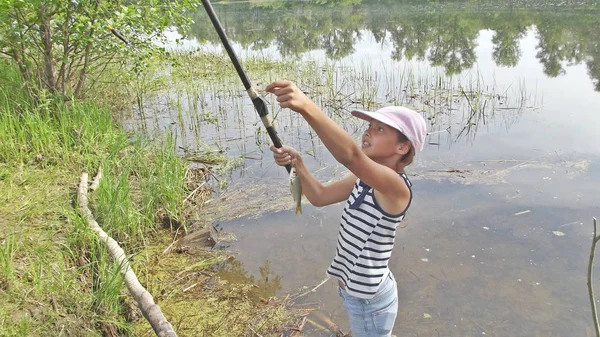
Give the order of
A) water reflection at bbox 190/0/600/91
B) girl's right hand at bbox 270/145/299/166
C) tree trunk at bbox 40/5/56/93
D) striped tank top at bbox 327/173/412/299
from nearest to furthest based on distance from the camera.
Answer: striped tank top at bbox 327/173/412/299, girl's right hand at bbox 270/145/299/166, tree trunk at bbox 40/5/56/93, water reflection at bbox 190/0/600/91

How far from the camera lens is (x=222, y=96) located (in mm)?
9375

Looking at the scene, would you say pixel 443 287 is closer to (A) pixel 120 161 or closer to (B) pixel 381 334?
(B) pixel 381 334

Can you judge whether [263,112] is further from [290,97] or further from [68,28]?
[68,28]

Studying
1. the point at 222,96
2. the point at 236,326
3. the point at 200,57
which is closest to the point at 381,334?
the point at 236,326

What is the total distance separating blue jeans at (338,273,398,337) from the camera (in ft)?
6.66

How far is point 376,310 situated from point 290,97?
1.09m

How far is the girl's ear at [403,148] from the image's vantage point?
1825mm

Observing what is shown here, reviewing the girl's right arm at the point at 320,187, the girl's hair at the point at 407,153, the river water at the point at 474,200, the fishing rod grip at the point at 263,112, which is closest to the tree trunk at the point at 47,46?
the river water at the point at 474,200

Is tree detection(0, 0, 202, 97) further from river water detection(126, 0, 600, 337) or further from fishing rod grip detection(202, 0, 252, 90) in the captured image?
fishing rod grip detection(202, 0, 252, 90)

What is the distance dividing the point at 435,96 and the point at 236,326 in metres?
6.57

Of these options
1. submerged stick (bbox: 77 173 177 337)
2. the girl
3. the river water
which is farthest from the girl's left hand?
the river water

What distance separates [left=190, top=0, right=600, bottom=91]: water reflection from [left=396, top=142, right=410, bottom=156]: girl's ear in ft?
25.3

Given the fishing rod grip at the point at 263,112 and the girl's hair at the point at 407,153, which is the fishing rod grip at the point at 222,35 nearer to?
the fishing rod grip at the point at 263,112

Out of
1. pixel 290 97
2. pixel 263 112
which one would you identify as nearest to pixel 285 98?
pixel 290 97
